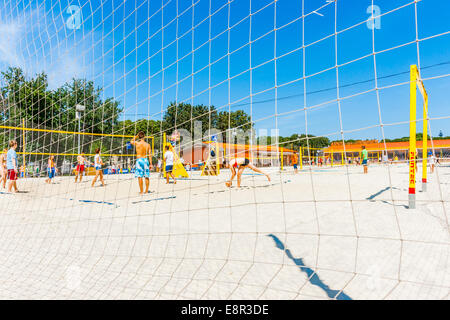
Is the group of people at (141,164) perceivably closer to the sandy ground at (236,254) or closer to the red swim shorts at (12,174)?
the red swim shorts at (12,174)

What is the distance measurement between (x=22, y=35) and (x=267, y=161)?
11230 mm

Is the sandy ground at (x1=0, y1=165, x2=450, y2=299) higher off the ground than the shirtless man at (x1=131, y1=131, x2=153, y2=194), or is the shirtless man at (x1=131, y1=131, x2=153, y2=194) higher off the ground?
the shirtless man at (x1=131, y1=131, x2=153, y2=194)

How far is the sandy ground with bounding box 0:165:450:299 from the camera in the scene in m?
1.57

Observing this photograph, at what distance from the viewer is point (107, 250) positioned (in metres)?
2.42

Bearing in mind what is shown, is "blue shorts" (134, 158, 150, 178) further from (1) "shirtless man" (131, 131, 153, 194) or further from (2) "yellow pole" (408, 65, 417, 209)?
(2) "yellow pole" (408, 65, 417, 209)

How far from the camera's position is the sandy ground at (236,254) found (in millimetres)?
1572

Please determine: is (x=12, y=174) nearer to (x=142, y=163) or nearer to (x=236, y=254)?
(x=142, y=163)

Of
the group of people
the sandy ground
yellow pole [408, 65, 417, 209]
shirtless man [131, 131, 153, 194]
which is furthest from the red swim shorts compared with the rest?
yellow pole [408, 65, 417, 209]

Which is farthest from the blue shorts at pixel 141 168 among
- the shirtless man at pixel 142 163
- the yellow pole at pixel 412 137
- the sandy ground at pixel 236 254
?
the yellow pole at pixel 412 137

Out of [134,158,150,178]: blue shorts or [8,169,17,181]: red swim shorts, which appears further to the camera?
[8,169,17,181]: red swim shorts

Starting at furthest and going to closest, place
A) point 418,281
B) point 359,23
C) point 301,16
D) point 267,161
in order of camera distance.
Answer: point 267,161 → point 301,16 → point 359,23 → point 418,281
